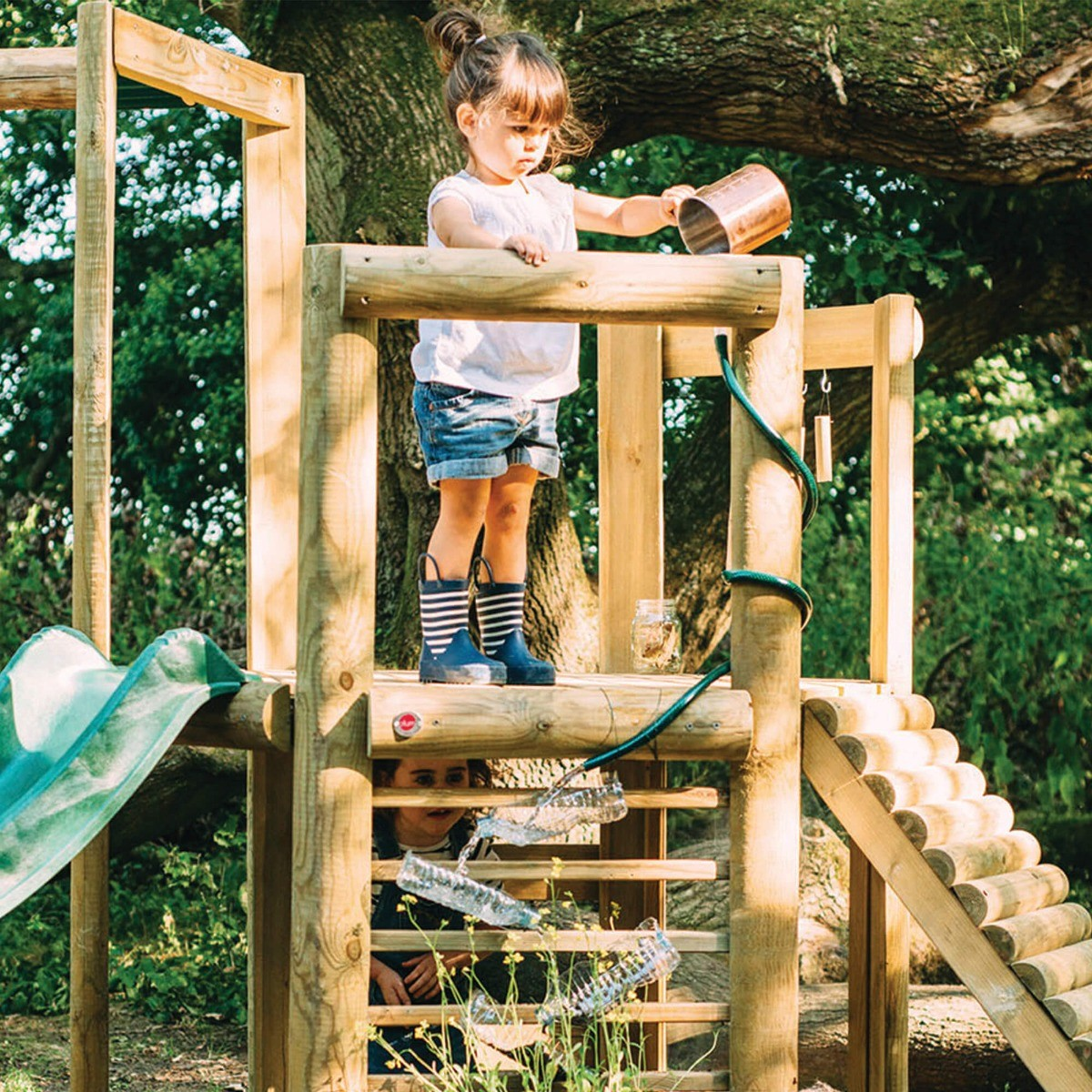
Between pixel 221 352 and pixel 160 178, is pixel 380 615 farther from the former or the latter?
pixel 160 178

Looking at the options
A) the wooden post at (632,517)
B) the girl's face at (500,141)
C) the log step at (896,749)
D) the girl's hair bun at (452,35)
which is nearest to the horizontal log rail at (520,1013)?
the log step at (896,749)

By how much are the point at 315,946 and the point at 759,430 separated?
4.35ft

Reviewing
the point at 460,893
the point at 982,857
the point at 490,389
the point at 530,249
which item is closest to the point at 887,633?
the point at 982,857

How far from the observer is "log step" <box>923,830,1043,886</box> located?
3.55 meters

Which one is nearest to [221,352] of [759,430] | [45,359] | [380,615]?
[45,359]

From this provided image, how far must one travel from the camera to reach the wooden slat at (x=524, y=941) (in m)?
3.29

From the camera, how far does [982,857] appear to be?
12.0ft

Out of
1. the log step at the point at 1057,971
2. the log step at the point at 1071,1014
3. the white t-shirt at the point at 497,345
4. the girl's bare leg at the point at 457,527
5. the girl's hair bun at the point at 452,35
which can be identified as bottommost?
the log step at the point at 1071,1014

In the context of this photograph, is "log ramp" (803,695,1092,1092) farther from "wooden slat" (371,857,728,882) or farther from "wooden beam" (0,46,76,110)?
"wooden beam" (0,46,76,110)

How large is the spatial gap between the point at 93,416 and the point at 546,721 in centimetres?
139

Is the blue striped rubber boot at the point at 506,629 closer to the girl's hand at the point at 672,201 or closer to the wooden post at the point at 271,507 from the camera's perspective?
the wooden post at the point at 271,507

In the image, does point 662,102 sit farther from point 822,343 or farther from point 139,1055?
point 139,1055

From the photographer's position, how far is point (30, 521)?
8.22 metres

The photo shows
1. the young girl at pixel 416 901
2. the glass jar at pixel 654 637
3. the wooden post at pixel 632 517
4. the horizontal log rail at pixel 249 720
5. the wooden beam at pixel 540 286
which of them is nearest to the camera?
the wooden beam at pixel 540 286
